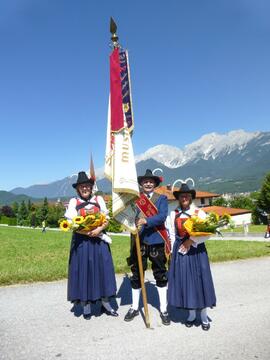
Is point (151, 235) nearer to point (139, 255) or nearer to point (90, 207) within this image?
point (139, 255)

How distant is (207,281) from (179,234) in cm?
81

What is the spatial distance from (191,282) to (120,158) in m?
2.15

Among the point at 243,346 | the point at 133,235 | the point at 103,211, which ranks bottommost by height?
the point at 243,346

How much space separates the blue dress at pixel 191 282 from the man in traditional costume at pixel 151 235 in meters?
0.37

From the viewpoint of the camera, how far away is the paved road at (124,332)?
468 cm

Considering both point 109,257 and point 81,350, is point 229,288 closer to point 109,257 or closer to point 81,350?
point 109,257

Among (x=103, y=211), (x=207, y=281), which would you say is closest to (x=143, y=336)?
(x=207, y=281)

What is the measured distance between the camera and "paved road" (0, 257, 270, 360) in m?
4.68

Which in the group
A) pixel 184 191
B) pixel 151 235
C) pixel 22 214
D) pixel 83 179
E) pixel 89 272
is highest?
pixel 22 214

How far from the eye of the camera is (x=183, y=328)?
565 centimetres

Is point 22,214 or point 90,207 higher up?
point 22,214

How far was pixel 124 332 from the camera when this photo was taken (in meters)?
5.45

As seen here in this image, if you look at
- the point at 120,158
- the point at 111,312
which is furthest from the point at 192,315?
the point at 120,158

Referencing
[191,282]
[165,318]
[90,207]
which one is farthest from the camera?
[90,207]
